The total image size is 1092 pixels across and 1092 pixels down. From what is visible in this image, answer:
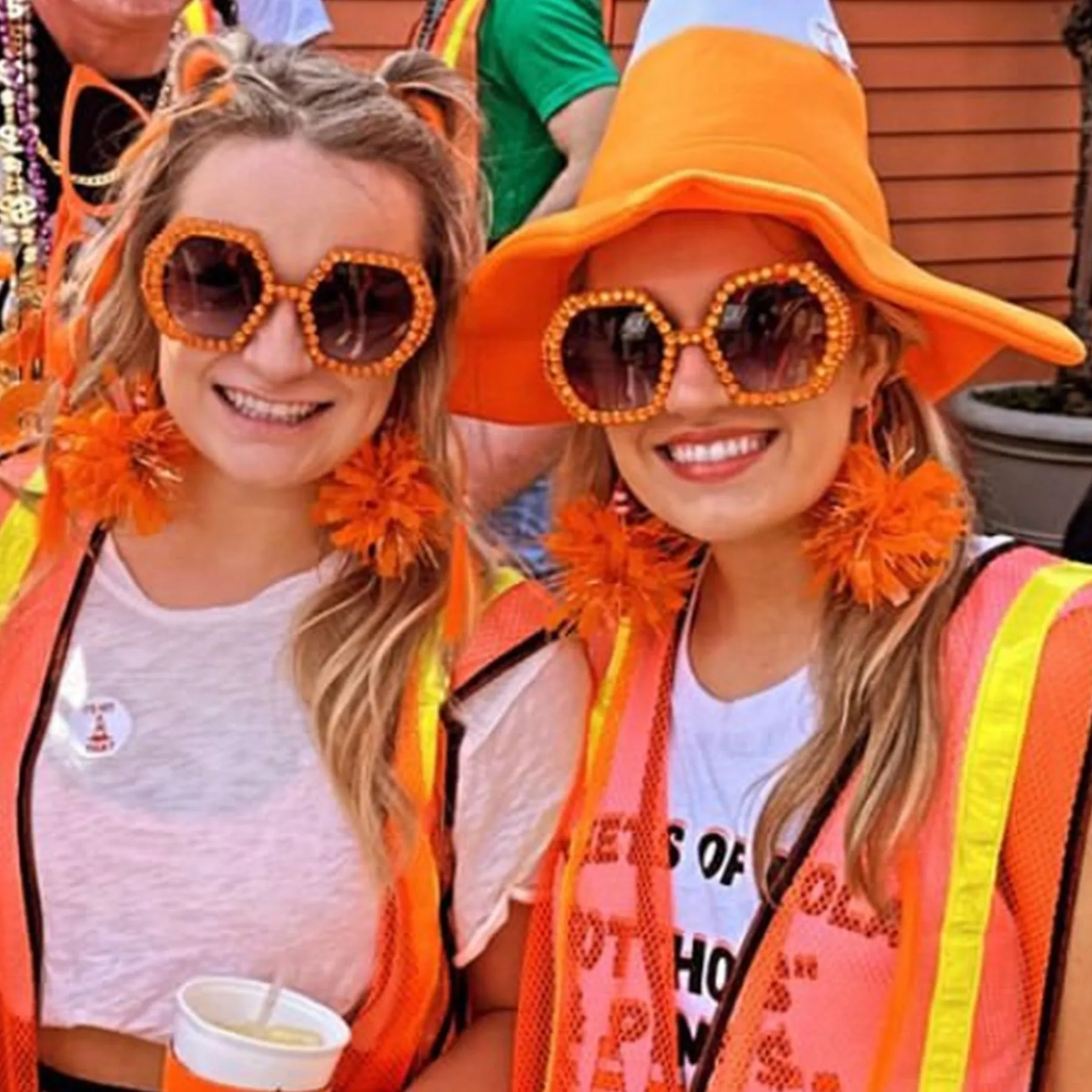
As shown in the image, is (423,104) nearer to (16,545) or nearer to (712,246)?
(712,246)

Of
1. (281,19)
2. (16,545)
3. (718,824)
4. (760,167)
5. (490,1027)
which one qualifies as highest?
(281,19)

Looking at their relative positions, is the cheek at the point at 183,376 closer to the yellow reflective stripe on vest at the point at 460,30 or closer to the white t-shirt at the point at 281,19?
the white t-shirt at the point at 281,19

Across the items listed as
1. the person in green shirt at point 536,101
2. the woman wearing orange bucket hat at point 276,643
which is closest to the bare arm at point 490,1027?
the woman wearing orange bucket hat at point 276,643

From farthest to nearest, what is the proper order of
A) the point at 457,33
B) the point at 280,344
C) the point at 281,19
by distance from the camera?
the point at 457,33 < the point at 281,19 < the point at 280,344

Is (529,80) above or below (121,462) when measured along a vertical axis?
above

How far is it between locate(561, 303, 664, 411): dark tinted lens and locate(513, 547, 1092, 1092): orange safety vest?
384mm

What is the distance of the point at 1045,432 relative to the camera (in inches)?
219

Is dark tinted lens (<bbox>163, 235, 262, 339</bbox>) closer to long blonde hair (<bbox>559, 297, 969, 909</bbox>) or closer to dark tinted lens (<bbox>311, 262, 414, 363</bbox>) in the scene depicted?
dark tinted lens (<bbox>311, 262, 414, 363</bbox>)

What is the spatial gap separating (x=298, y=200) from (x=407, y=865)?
72 centimetres

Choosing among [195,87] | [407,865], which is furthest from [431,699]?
[195,87]

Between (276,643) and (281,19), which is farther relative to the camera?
(281,19)

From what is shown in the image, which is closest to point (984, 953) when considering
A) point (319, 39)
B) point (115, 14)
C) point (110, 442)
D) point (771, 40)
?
A: point (771, 40)

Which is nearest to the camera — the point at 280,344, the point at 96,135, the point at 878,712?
the point at 878,712

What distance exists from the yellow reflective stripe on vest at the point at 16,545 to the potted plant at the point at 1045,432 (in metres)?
3.69
